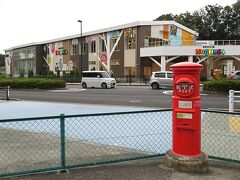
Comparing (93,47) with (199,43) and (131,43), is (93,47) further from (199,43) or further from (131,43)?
(199,43)

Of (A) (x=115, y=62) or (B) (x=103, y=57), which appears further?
(B) (x=103, y=57)

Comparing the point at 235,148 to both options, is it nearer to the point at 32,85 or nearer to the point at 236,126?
the point at 236,126

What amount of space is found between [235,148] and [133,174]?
2.85 m

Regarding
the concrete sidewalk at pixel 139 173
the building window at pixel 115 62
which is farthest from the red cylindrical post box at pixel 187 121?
the building window at pixel 115 62

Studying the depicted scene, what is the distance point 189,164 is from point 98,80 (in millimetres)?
26677

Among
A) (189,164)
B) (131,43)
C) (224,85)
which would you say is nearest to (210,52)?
(131,43)

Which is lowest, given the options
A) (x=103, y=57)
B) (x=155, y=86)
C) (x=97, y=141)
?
(x=97, y=141)

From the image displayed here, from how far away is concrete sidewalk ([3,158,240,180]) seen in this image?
4.46 meters

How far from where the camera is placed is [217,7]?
251 ft

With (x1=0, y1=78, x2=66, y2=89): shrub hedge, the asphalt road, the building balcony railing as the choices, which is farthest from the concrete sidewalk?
the building balcony railing

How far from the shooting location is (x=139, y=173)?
4.64 m

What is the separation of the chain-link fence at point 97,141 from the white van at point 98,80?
785 inches

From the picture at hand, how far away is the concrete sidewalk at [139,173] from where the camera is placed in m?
4.46

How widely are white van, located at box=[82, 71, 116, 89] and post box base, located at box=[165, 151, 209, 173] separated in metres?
25.6
